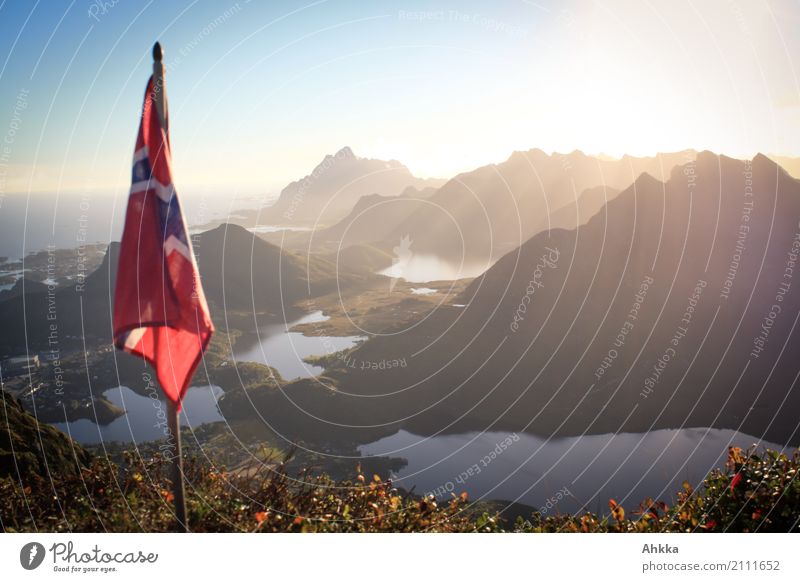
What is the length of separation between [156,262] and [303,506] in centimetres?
439

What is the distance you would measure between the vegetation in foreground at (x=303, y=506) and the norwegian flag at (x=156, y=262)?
2.62 m

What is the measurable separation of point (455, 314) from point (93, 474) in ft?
439

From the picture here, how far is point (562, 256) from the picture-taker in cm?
13350

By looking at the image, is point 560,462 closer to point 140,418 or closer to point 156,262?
point 140,418

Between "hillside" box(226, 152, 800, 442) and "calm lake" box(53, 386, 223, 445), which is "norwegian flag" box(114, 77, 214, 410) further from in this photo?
"hillside" box(226, 152, 800, 442)

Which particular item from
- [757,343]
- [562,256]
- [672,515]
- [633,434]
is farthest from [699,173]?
[672,515]

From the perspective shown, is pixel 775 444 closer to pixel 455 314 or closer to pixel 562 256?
pixel 562 256

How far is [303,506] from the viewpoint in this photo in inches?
301

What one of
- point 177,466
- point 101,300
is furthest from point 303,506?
point 101,300

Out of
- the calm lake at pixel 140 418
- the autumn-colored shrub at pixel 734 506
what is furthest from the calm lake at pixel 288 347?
the autumn-colored shrub at pixel 734 506

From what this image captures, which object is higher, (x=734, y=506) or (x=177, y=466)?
(x=177, y=466)

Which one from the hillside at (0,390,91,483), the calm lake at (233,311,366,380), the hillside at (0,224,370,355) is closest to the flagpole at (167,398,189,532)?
the hillside at (0,390,91,483)

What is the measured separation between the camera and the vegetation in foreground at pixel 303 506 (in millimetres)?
7445

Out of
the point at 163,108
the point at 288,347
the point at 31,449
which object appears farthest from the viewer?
the point at 288,347
